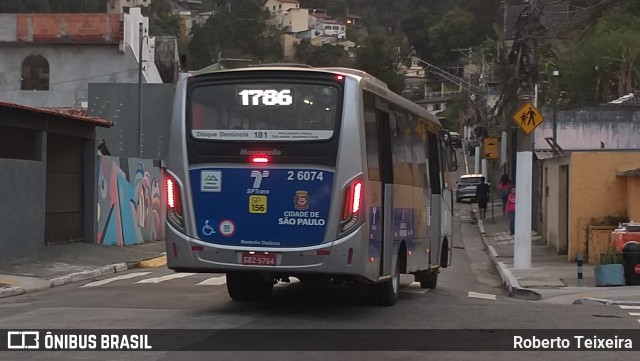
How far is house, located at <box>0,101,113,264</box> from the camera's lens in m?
21.1

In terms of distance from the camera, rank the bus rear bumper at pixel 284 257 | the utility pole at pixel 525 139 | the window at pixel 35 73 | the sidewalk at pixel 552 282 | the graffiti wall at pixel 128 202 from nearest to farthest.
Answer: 1. the bus rear bumper at pixel 284 257
2. the sidewalk at pixel 552 282
3. the utility pole at pixel 525 139
4. the graffiti wall at pixel 128 202
5. the window at pixel 35 73

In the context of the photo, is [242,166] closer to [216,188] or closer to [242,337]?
[216,188]

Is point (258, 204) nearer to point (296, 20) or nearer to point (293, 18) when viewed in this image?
point (293, 18)

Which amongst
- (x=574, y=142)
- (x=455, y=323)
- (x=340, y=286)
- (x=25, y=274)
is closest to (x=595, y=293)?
(x=340, y=286)

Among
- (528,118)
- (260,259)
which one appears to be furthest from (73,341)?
(528,118)

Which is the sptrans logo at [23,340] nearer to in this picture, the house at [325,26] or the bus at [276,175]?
the bus at [276,175]

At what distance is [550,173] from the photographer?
28.9 meters

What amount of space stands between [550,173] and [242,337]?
19878mm

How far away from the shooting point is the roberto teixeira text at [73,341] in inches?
394

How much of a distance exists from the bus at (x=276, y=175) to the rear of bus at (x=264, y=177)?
0.5 inches

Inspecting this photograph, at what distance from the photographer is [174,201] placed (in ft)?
41.8

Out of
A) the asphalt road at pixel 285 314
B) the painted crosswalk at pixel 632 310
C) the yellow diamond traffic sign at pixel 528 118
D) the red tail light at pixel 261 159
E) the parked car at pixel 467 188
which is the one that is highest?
the yellow diamond traffic sign at pixel 528 118

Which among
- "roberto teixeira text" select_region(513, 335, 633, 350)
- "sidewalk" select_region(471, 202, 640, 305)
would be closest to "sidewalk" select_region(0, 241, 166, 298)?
"sidewalk" select_region(471, 202, 640, 305)

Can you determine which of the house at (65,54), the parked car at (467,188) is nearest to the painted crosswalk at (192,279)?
the parked car at (467,188)
